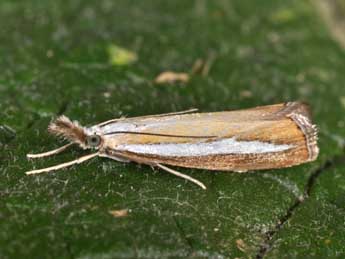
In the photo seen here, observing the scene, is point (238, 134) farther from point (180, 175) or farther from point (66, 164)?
point (66, 164)

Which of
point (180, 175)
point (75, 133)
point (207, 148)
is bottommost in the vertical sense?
point (180, 175)

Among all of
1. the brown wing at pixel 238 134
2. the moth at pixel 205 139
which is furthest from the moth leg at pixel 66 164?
the brown wing at pixel 238 134

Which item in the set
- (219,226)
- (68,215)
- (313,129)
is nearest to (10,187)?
(68,215)

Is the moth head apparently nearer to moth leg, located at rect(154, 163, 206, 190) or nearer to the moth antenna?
the moth antenna

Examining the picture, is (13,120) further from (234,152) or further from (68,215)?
(234,152)

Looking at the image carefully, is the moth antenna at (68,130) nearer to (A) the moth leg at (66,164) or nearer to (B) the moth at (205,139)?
(B) the moth at (205,139)

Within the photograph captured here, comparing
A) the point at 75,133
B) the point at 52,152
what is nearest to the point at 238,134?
the point at 75,133

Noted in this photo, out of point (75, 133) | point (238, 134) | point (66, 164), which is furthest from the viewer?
point (238, 134)
